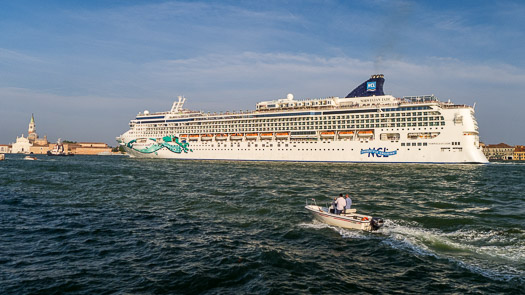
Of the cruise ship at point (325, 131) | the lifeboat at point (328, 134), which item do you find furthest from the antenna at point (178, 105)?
the lifeboat at point (328, 134)

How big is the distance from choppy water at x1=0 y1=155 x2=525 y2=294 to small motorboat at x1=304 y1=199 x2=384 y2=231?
0.44 m

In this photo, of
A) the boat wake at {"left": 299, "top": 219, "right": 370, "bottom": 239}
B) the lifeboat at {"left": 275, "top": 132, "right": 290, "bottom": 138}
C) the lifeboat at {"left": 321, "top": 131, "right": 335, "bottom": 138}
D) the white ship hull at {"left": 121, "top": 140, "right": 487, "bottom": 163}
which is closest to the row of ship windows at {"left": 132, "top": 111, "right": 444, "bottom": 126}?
the lifeboat at {"left": 321, "top": 131, "right": 335, "bottom": 138}

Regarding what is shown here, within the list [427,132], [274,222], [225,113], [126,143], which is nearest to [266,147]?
[225,113]

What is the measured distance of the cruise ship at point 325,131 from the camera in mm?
59875

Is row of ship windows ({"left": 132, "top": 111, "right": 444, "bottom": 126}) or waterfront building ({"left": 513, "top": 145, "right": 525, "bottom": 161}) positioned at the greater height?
row of ship windows ({"left": 132, "top": 111, "right": 444, "bottom": 126})

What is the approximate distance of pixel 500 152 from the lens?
16762 centimetres

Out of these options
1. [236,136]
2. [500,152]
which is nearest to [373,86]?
[236,136]

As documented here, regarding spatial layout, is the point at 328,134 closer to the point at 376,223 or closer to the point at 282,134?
the point at 282,134

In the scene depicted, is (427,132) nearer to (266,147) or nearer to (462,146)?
(462,146)

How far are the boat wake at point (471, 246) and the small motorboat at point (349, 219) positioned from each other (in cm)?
63

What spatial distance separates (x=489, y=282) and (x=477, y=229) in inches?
290

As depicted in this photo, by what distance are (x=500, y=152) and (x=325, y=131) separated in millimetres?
144619

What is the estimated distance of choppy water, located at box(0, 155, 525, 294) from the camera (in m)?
9.94

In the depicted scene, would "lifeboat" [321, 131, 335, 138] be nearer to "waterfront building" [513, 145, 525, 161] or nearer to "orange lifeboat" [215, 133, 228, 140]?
"orange lifeboat" [215, 133, 228, 140]
